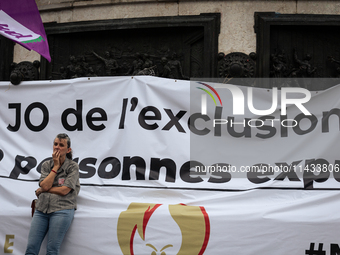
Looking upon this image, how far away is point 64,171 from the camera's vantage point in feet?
15.4

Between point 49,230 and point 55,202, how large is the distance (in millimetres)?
329

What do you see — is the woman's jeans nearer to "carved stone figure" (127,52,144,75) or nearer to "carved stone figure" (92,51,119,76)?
"carved stone figure" (127,52,144,75)

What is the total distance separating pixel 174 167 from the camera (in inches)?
203

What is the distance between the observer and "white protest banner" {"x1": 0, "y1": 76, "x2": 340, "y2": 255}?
464cm

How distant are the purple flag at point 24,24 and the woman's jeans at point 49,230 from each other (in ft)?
6.87

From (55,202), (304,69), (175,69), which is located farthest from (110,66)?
(304,69)

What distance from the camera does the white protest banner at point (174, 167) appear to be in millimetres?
4645

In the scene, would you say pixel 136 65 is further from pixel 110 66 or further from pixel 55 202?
pixel 55 202

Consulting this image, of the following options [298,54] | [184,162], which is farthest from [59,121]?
[298,54]

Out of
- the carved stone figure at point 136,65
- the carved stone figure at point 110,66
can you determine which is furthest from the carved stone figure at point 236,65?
the carved stone figure at point 110,66

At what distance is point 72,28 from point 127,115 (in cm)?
271

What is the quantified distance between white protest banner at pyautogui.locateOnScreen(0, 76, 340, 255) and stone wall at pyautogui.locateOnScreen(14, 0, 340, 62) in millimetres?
1589

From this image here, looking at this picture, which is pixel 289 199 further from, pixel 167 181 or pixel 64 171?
pixel 64 171

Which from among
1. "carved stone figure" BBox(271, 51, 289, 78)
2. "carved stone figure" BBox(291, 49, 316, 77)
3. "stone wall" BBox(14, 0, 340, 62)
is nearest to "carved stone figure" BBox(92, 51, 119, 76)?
"stone wall" BBox(14, 0, 340, 62)
